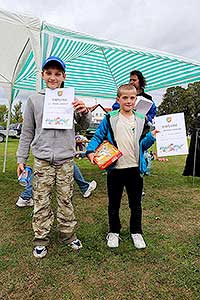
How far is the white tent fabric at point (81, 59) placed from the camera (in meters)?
3.62

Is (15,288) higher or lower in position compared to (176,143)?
lower

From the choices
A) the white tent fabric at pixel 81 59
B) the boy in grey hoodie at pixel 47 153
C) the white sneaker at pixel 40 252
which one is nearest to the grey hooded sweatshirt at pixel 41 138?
the boy in grey hoodie at pixel 47 153

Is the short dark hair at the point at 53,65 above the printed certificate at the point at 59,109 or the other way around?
above

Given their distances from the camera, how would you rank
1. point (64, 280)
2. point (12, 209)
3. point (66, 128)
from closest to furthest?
point (64, 280) < point (66, 128) < point (12, 209)

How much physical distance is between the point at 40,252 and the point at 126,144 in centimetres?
123

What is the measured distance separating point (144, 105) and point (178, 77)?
3.04 metres

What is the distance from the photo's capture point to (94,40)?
393cm

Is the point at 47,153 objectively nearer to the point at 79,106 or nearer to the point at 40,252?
the point at 79,106

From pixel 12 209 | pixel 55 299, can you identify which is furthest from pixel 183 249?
pixel 12 209

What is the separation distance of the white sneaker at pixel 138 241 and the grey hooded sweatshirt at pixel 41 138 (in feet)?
3.33

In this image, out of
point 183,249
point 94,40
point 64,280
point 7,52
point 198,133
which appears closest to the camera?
point 64,280

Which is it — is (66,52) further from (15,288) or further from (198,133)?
(15,288)

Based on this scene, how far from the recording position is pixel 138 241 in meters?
2.63

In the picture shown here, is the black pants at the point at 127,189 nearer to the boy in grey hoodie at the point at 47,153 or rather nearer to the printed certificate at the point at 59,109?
the boy in grey hoodie at the point at 47,153
